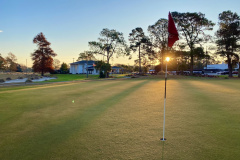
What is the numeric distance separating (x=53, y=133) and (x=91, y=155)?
171cm

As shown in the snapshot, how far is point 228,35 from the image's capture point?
3759 cm

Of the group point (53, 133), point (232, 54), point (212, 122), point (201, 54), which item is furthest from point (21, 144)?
point (232, 54)

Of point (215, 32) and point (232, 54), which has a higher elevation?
point (215, 32)

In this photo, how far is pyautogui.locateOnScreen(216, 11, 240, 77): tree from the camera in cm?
3691

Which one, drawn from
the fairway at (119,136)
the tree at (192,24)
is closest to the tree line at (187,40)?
the tree at (192,24)

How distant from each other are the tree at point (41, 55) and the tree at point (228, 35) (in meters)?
50.6

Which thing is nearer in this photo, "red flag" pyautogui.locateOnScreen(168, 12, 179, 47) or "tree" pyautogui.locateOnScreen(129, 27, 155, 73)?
"red flag" pyautogui.locateOnScreen(168, 12, 179, 47)

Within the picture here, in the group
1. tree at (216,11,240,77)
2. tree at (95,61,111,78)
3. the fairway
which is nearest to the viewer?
the fairway

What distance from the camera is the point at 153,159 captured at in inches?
119

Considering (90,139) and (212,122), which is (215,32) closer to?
(212,122)

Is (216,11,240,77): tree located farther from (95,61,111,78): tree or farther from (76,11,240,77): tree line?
(95,61,111,78): tree

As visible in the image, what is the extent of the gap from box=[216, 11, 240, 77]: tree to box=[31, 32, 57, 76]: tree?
50.6 meters

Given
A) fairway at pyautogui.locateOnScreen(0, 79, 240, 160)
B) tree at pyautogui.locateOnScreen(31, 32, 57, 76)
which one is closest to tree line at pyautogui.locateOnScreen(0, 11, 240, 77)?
tree at pyautogui.locateOnScreen(31, 32, 57, 76)

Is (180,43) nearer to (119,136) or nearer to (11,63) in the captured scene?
(119,136)
